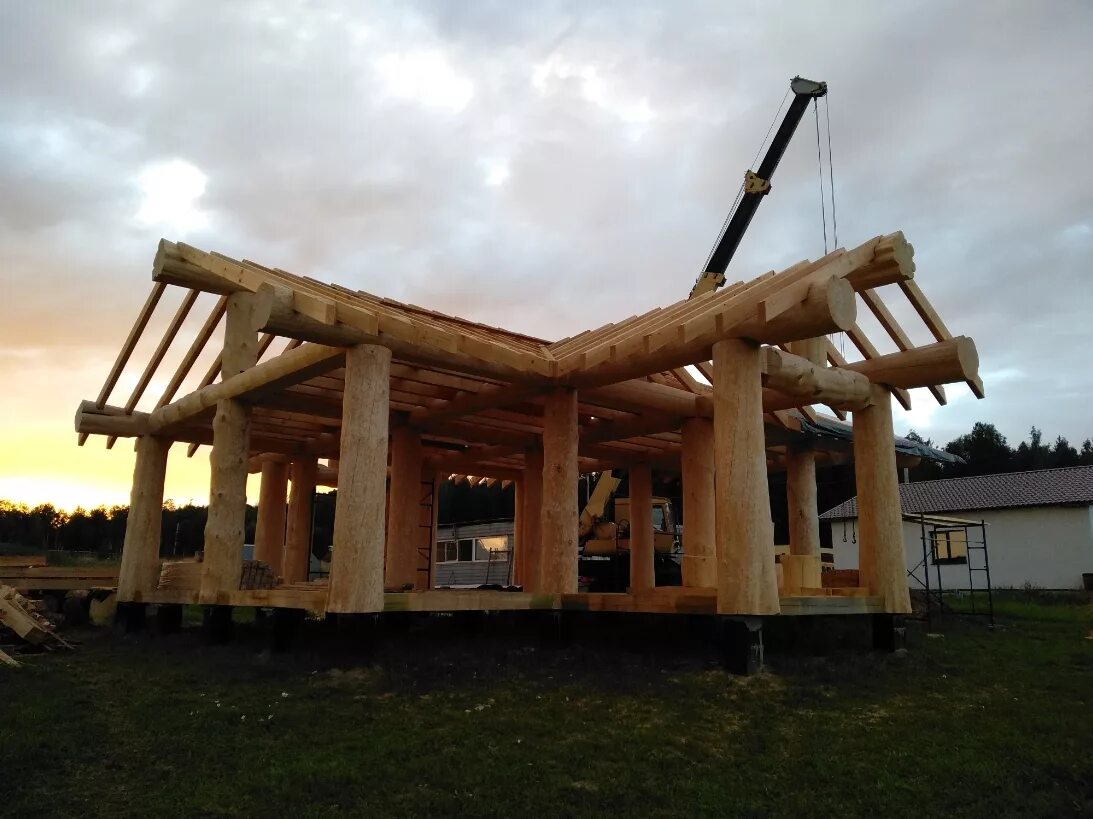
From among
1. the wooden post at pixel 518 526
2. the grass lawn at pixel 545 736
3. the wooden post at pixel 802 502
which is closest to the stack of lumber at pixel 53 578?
the grass lawn at pixel 545 736

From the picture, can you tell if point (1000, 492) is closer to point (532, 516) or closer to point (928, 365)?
point (532, 516)

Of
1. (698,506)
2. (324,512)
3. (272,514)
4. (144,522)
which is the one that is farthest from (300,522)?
(324,512)

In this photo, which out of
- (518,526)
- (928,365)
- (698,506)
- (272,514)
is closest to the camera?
(928,365)

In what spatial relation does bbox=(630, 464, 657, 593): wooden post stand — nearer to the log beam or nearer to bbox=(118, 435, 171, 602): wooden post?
the log beam

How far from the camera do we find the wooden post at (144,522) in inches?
645

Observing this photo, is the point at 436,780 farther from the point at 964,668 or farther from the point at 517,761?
the point at 964,668

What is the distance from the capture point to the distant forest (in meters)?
54.8

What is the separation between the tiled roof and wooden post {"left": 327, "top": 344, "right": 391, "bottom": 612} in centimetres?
2366

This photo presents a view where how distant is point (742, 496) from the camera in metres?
10.2

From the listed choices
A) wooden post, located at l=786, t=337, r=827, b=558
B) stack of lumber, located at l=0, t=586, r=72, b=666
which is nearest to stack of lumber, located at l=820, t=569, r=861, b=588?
wooden post, located at l=786, t=337, r=827, b=558

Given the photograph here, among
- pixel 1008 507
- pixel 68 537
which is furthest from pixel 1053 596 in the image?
pixel 68 537

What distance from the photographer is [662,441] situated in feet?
63.3

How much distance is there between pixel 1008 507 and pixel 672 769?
29.4 m

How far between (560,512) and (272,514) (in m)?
11.2
